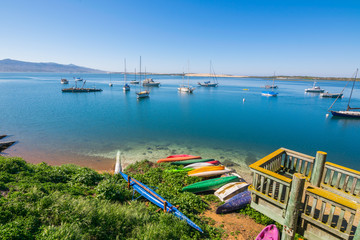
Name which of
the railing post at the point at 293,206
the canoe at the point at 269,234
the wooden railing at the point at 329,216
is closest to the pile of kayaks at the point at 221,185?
the canoe at the point at 269,234

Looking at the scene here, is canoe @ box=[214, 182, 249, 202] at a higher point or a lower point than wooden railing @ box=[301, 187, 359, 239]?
lower

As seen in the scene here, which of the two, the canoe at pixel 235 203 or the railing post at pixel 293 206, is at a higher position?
the railing post at pixel 293 206

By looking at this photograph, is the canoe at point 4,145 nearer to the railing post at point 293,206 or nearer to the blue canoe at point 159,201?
the blue canoe at point 159,201

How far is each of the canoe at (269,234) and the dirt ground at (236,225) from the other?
52 cm

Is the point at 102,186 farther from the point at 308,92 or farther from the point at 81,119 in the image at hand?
the point at 308,92

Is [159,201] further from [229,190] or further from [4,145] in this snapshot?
[4,145]

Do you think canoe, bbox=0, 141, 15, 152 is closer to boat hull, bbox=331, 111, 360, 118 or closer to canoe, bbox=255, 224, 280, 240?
canoe, bbox=255, 224, 280, 240

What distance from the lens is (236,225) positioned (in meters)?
9.02

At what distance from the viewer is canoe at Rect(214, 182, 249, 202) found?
11223 mm

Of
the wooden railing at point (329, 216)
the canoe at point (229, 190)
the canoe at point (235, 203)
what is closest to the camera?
the wooden railing at point (329, 216)

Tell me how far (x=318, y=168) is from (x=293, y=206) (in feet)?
8.53

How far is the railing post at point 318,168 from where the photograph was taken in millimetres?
6985

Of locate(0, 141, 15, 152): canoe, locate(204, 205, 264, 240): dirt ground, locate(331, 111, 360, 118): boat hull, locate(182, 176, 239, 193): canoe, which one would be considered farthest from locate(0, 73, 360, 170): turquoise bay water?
locate(204, 205, 264, 240): dirt ground

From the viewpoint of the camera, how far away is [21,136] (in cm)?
2581
